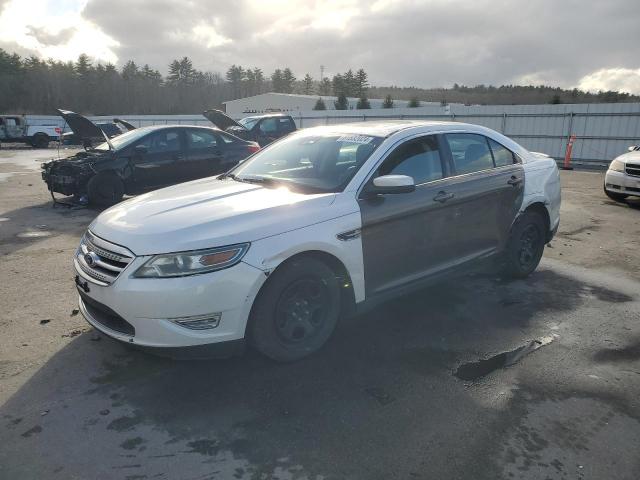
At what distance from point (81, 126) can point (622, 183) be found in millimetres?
10879

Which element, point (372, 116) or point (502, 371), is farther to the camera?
point (372, 116)

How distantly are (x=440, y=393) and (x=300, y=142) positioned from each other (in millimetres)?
2604

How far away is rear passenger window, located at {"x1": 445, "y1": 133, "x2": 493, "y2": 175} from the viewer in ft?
14.5

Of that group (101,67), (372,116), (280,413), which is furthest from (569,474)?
(101,67)

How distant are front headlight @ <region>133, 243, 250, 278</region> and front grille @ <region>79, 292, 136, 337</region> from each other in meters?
0.35

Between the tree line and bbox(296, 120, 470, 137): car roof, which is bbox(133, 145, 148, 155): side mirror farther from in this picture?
the tree line

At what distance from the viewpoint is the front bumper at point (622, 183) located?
31.2ft

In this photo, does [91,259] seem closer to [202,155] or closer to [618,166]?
[202,155]

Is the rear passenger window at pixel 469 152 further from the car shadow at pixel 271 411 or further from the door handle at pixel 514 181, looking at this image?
the car shadow at pixel 271 411

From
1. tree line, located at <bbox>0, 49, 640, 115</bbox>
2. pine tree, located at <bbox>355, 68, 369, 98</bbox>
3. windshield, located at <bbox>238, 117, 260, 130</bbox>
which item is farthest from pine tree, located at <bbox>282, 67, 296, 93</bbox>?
windshield, located at <bbox>238, 117, 260, 130</bbox>

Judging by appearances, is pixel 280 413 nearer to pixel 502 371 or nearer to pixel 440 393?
pixel 440 393

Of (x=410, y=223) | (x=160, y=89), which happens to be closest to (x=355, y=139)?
(x=410, y=223)

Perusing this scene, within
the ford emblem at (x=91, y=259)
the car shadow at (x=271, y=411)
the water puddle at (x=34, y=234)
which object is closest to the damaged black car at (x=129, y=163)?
the water puddle at (x=34, y=234)

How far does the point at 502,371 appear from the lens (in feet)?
11.2
